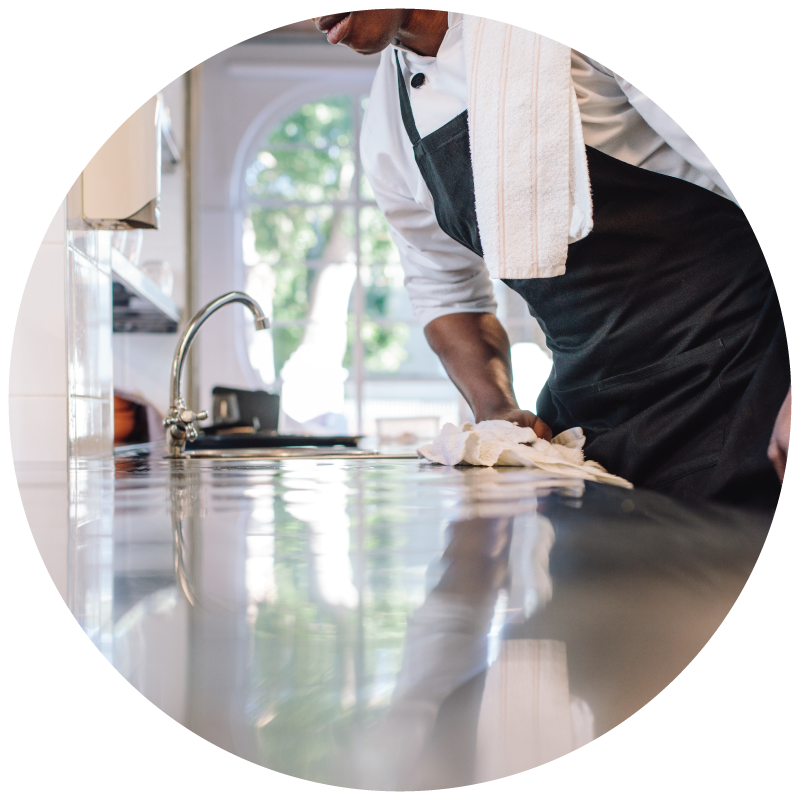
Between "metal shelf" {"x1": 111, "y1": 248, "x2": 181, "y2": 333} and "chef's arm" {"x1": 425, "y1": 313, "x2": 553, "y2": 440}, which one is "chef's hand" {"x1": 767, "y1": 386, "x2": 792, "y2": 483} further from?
"metal shelf" {"x1": 111, "y1": 248, "x2": 181, "y2": 333}

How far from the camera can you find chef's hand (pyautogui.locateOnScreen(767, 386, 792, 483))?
544 mm

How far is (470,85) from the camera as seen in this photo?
76 centimetres

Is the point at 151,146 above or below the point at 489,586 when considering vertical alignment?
above

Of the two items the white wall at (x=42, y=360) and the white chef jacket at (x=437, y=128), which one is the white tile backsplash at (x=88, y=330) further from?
the white chef jacket at (x=437, y=128)

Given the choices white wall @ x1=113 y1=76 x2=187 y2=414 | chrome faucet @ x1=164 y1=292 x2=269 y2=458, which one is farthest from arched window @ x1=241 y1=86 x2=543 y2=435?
chrome faucet @ x1=164 y1=292 x2=269 y2=458

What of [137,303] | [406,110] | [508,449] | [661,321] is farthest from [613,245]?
[137,303]

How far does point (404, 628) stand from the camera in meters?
0.22

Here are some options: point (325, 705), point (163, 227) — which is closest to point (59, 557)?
point (325, 705)

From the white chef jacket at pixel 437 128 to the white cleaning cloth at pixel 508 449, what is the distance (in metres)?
0.30

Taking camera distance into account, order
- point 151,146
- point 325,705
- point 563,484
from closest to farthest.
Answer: point 325,705 < point 563,484 < point 151,146

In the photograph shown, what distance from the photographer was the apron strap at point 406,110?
0.91 metres

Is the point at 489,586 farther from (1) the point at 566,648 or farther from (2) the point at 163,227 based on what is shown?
(2) the point at 163,227

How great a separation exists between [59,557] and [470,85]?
641 millimetres

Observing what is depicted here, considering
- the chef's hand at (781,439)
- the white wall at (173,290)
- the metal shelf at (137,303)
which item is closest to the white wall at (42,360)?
the metal shelf at (137,303)
